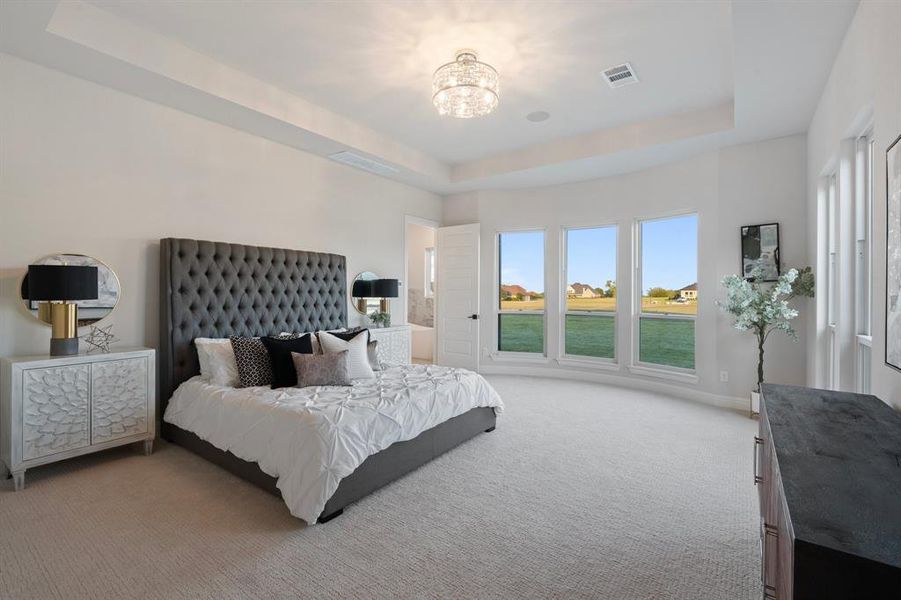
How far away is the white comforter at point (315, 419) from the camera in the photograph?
2.32 m

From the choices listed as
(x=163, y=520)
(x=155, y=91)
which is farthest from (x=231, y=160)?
(x=163, y=520)

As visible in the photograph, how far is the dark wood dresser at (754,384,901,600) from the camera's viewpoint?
0.79m

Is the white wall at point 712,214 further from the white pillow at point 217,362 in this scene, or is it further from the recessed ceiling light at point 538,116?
the white pillow at point 217,362

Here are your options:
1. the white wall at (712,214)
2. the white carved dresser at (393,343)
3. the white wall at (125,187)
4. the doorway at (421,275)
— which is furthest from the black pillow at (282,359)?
the doorway at (421,275)

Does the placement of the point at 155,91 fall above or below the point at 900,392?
above

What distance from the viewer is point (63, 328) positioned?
2889 millimetres

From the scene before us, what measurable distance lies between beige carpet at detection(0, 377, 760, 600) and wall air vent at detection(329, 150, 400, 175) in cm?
329

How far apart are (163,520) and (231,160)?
3098 millimetres

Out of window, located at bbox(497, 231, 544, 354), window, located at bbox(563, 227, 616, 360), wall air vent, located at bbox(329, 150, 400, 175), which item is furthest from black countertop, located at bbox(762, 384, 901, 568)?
window, located at bbox(497, 231, 544, 354)

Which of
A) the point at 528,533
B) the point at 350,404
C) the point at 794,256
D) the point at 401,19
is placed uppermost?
the point at 401,19

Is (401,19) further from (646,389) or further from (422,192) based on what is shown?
(646,389)

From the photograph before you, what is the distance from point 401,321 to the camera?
5.90 meters

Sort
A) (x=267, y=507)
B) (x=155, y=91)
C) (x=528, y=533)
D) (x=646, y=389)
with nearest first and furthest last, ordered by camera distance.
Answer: (x=528, y=533) → (x=267, y=507) → (x=155, y=91) → (x=646, y=389)

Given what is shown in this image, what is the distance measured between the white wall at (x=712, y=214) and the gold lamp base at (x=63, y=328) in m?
5.20
